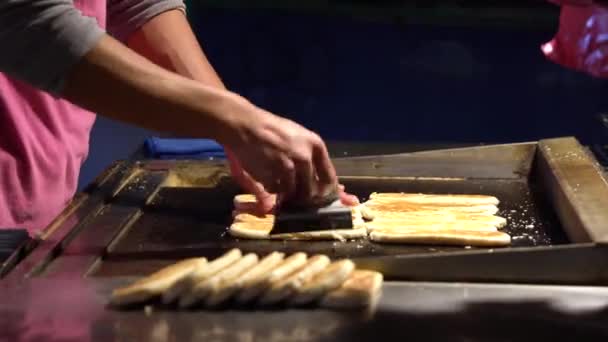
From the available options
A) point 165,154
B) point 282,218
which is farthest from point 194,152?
point 282,218

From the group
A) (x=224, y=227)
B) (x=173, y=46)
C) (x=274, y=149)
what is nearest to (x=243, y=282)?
(x=274, y=149)

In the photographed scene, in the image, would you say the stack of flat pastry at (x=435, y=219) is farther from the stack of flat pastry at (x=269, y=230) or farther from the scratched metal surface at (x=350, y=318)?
the scratched metal surface at (x=350, y=318)

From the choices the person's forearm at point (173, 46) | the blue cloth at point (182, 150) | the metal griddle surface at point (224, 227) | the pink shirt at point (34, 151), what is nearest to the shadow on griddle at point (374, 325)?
the metal griddle surface at point (224, 227)

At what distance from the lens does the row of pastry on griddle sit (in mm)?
1688

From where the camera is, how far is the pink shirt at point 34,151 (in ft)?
6.09

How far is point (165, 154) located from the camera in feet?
8.10

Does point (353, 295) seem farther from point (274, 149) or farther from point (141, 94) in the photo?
point (141, 94)

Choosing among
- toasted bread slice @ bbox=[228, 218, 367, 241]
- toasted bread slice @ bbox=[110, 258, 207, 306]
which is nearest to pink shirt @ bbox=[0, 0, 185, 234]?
toasted bread slice @ bbox=[110, 258, 207, 306]

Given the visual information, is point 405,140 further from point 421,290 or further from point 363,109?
point 421,290

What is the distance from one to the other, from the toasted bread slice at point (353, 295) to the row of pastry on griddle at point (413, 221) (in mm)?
326

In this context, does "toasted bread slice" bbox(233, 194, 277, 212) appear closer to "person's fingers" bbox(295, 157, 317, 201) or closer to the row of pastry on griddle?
the row of pastry on griddle

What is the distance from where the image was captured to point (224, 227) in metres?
1.82

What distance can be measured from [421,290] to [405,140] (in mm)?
2309

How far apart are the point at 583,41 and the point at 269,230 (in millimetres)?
1159
